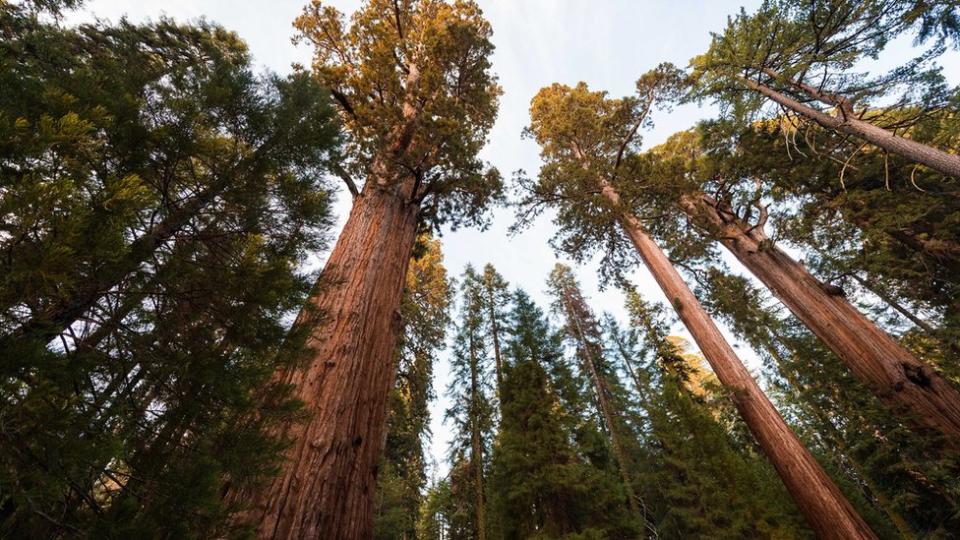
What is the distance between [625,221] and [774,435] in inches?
207

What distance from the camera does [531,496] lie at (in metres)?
7.96

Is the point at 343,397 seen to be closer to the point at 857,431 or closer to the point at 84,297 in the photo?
the point at 84,297

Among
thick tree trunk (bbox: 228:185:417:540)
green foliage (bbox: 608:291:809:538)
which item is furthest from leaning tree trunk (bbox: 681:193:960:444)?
thick tree trunk (bbox: 228:185:417:540)

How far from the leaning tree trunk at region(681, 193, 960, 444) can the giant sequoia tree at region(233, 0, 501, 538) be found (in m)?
6.13

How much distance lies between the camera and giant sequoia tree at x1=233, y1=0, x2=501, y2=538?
228 cm

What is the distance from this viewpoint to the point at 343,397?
270 centimetres

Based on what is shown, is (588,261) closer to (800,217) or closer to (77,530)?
(800,217)

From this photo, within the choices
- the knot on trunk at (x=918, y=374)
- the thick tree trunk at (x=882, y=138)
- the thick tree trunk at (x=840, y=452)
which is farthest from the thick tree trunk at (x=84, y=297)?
the thick tree trunk at (x=840, y=452)

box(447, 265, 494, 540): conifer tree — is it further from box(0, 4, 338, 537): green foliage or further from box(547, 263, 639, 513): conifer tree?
box(0, 4, 338, 537): green foliage

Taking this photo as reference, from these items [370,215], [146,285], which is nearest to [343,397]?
[146,285]

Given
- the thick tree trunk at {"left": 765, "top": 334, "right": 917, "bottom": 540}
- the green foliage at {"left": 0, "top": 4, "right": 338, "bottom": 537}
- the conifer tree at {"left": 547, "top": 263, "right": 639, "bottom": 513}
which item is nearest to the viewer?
the green foliage at {"left": 0, "top": 4, "right": 338, "bottom": 537}

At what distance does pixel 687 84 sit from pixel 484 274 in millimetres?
11013

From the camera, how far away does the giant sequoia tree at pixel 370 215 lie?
7.47 feet

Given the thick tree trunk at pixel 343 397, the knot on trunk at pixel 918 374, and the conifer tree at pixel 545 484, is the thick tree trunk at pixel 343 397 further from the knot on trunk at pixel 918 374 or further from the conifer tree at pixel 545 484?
the knot on trunk at pixel 918 374
